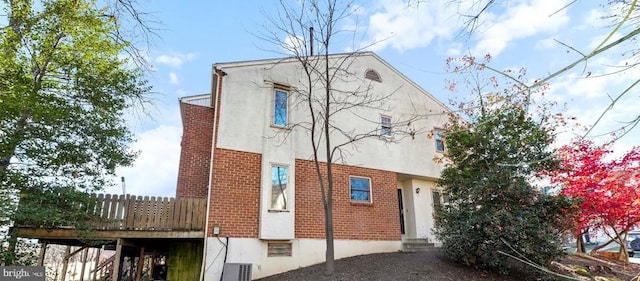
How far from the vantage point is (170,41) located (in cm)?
467

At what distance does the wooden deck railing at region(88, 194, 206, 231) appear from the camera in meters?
8.62

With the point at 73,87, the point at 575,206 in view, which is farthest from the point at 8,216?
the point at 575,206

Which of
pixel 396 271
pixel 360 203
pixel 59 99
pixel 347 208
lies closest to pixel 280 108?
pixel 347 208

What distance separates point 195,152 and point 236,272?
497 cm

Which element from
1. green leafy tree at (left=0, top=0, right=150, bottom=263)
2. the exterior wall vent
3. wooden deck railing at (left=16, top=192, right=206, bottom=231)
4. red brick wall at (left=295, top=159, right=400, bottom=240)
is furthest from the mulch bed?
green leafy tree at (left=0, top=0, right=150, bottom=263)

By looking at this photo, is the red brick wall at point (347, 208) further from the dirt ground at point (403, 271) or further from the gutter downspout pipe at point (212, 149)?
the gutter downspout pipe at point (212, 149)

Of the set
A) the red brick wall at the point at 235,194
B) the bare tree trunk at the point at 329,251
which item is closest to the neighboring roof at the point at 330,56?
the red brick wall at the point at 235,194

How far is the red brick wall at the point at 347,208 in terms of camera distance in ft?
34.6

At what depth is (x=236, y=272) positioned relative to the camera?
8562 mm

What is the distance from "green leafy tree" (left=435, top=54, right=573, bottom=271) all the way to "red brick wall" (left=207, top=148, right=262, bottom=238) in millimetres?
5534

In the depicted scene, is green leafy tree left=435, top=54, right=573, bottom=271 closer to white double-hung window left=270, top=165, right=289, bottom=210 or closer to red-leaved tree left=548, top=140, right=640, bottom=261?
red-leaved tree left=548, top=140, right=640, bottom=261

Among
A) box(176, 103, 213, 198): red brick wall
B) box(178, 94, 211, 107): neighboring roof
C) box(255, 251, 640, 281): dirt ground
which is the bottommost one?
box(255, 251, 640, 281): dirt ground

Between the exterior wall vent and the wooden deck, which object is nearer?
the wooden deck

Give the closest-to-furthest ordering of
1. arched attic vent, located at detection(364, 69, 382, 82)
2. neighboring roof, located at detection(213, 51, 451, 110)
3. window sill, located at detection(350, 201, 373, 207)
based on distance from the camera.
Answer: neighboring roof, located at detection(213, 51, 451, 110) → window sill, located at detection(350, 201, 373, 207) → arched attic vent, located at detection(364, 69, 382, 82)
